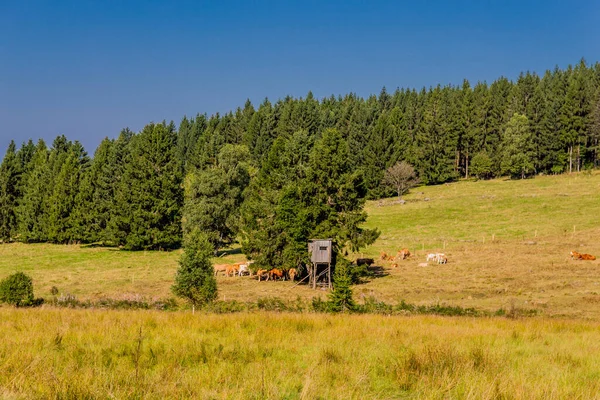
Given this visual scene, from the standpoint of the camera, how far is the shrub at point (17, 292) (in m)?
22.8

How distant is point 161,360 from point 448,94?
145 meters

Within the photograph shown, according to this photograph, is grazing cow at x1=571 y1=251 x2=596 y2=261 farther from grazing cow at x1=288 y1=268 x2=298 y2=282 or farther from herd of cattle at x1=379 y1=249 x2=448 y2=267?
grazing cow at x1=288 y1=268 x2=298 y2=282

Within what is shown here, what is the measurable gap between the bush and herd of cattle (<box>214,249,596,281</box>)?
19.4 metres

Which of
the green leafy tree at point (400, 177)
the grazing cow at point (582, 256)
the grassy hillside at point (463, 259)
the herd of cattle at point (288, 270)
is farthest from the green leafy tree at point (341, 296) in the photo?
the green leafy tree at point (400, 177)

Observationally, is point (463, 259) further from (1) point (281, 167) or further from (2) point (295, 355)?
(2) point (295, 355)

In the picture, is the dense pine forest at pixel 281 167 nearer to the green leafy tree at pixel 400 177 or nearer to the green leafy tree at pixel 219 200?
the green leafy tree at pixel 219 200

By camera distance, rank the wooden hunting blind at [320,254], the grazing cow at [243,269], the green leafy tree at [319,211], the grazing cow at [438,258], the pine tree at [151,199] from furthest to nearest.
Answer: the pine tree at [151,199] → the grazing cow at [243,269] → the grazing cow at [438,258] → the green leafy tree at [319,211] → the wooden hunting blind at [320,254]

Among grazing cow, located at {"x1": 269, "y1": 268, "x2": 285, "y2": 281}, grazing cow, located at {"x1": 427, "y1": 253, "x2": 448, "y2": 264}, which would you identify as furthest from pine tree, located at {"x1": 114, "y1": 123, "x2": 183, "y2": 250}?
grazing cow, located at {"x1": 427, "y1": 253, "x2": 448, "y2": 264}

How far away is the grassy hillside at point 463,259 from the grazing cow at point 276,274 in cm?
190

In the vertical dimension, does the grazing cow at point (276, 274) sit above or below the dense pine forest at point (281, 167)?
below

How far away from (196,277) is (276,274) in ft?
59.4

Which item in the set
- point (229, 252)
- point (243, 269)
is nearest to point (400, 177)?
point (229, 252)

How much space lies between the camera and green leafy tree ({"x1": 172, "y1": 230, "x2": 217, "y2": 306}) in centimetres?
2255

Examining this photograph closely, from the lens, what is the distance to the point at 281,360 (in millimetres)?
7121
